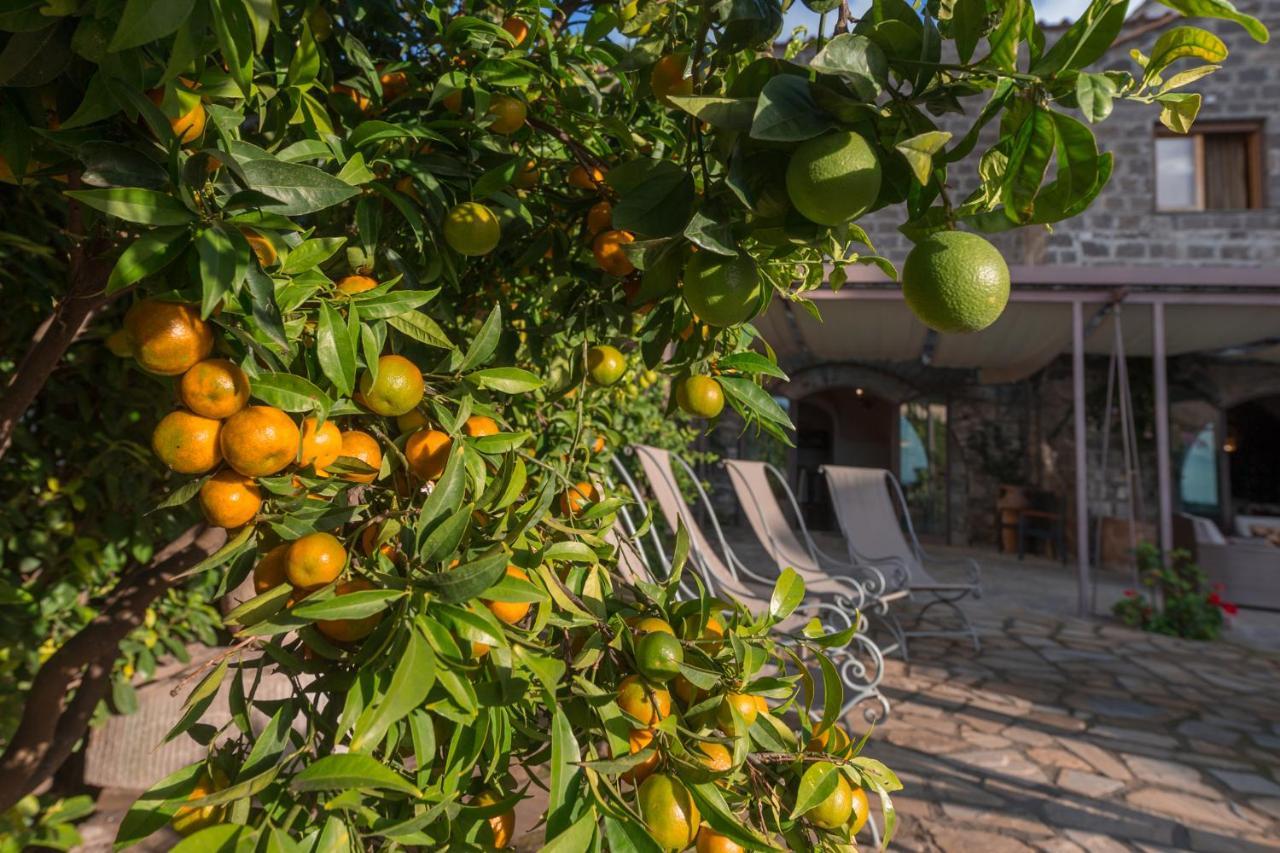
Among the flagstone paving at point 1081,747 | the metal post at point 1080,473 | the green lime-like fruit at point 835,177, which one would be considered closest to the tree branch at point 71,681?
the green lime-like fruit at point 835,177

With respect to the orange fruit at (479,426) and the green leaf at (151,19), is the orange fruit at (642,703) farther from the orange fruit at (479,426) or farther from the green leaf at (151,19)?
the green leaf at (151,19)

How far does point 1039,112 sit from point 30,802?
214cm

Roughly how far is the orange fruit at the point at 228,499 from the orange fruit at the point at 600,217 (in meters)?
0.43

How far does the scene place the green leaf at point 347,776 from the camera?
37 centimetres

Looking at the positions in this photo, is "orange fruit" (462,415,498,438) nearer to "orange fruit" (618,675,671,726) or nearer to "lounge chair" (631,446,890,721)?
"orange fruit" (618,675,671,726)

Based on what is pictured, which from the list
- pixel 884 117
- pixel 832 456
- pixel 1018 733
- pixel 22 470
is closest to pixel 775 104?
pixel 884 117

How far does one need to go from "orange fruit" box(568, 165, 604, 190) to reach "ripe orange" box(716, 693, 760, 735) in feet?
1.69

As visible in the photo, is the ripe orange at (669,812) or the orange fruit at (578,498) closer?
the ripe orange at (669,812)

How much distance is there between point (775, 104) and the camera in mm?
401

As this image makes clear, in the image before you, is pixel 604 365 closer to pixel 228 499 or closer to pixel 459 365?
pixel 459 365

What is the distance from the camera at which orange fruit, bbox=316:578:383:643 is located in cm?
45

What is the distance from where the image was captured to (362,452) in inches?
21.2

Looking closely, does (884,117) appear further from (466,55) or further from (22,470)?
(22,470)

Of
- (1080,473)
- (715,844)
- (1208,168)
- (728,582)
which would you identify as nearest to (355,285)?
(715,844)
